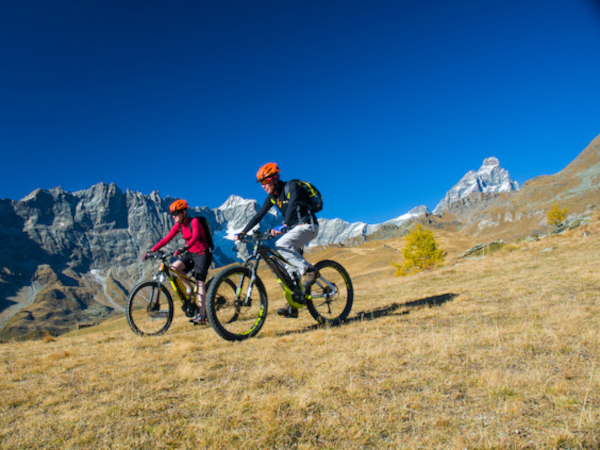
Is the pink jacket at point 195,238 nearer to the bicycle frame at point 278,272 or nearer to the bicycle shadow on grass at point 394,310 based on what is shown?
the bicycle frame at point 278,272

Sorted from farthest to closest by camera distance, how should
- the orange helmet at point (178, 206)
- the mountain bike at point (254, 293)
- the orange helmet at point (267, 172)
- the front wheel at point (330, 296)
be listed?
the orange helmet at point (178, 206) < the front wheel at point (330, 296) < the orange helmet at point (267, 172) < the mountain bike at point (254, 293)

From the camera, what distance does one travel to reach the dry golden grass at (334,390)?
2.76 metres

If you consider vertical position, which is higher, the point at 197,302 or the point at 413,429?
the point at 197,302

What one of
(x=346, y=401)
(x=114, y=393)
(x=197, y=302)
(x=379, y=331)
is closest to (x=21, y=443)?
(x=114, y=393)

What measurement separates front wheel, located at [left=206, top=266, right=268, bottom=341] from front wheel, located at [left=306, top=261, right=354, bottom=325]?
115cm

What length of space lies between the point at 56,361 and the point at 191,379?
Answer: 3.56 m

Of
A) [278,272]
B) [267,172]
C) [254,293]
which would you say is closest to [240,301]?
[254,293]

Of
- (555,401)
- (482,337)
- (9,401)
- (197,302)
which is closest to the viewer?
(555,401)

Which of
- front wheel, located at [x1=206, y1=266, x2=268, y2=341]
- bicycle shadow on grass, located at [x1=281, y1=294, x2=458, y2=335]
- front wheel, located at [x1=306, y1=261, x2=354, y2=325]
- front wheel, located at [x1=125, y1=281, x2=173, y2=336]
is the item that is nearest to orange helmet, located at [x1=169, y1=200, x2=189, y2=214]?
front wheel, located at [x1=125, y1=281, x2=173, y2=336]

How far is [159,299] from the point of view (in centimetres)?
902

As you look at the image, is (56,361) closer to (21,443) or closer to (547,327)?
(21,443)

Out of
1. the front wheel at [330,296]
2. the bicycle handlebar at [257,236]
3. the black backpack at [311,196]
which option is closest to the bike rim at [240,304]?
the bicycle handlebar at [257,236]

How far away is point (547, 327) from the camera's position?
5434 mm

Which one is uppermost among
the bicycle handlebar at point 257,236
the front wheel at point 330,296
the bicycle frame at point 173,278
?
the bicycle handlebar at point 257,236
